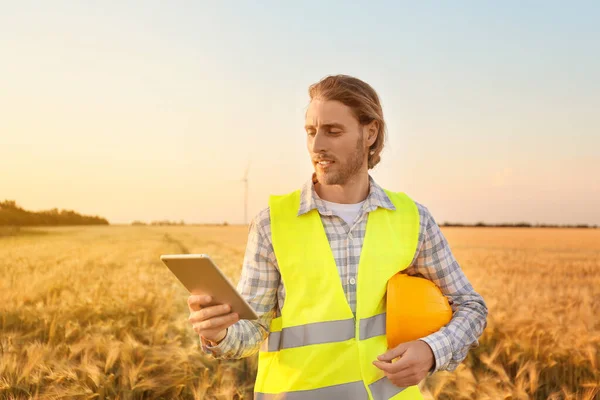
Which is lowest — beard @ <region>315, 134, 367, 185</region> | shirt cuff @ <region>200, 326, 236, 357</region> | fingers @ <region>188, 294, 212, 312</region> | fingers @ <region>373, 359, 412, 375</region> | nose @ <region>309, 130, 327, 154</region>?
fingers @ <region>373, 359, 412, 375</region>

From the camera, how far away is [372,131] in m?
3.11

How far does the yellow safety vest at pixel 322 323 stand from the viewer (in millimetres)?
2775

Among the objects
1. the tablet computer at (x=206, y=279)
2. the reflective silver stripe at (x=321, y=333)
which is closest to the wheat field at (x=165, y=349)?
the reflective silver stripe at (x=321, y=333)

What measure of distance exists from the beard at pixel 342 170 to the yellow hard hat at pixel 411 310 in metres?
0.51

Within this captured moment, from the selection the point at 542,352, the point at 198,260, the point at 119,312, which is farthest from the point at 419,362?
the point at 119,312

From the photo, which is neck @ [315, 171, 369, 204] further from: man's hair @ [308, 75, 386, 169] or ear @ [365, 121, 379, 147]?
man's hair @ [308, 75, 386, 169]

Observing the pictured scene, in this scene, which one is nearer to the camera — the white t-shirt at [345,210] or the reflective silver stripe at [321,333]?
the reflective silver stripe at [321,333]

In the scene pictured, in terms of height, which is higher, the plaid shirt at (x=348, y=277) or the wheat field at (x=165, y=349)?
the plaid shirt at (x=348, y=277)

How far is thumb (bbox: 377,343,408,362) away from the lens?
8.76ft

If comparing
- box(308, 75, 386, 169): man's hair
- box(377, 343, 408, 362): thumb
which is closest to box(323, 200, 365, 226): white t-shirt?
box(308, 75, 386, 169): man's hair

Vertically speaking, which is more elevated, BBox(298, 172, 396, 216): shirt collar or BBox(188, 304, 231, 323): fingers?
BBox(298, 172, 396, 216): shirt collar

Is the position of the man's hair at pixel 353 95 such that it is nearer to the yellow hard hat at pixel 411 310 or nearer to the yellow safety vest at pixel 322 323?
the yellow safety vest at pixel 322 323

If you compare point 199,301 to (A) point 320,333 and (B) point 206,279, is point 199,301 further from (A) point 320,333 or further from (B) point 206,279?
(A) point 320,333

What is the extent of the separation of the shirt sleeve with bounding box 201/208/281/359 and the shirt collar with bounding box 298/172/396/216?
190 mm
